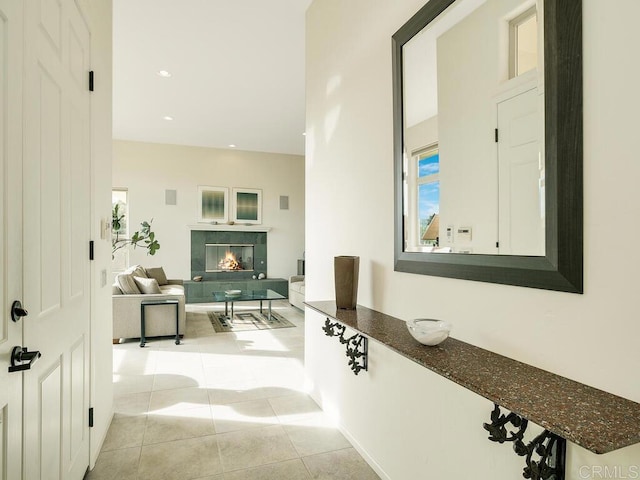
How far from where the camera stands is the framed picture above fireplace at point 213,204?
8.18m

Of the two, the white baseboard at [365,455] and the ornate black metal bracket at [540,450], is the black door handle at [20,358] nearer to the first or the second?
the ornate black metal bracket at [540,450]

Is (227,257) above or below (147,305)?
above

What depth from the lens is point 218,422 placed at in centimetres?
273

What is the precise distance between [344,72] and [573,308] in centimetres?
209

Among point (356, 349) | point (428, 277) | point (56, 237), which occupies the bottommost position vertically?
point (356, 349)

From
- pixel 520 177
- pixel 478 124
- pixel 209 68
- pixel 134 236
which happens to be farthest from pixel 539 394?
pixel 134 236

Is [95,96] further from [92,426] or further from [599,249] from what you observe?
[599,249]

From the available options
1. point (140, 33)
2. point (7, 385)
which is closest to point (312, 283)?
point (7, 385)

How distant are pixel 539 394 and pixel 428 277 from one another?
0.78 metres

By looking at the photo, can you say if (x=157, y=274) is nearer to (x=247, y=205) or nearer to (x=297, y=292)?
(x=297, y=292)

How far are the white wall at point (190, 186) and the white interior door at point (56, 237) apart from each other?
240 inches

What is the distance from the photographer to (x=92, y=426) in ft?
7.11

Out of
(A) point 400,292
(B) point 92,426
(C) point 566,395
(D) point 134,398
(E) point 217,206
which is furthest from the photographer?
(E) point 217,206

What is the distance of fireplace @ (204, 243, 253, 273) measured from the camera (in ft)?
27.2
